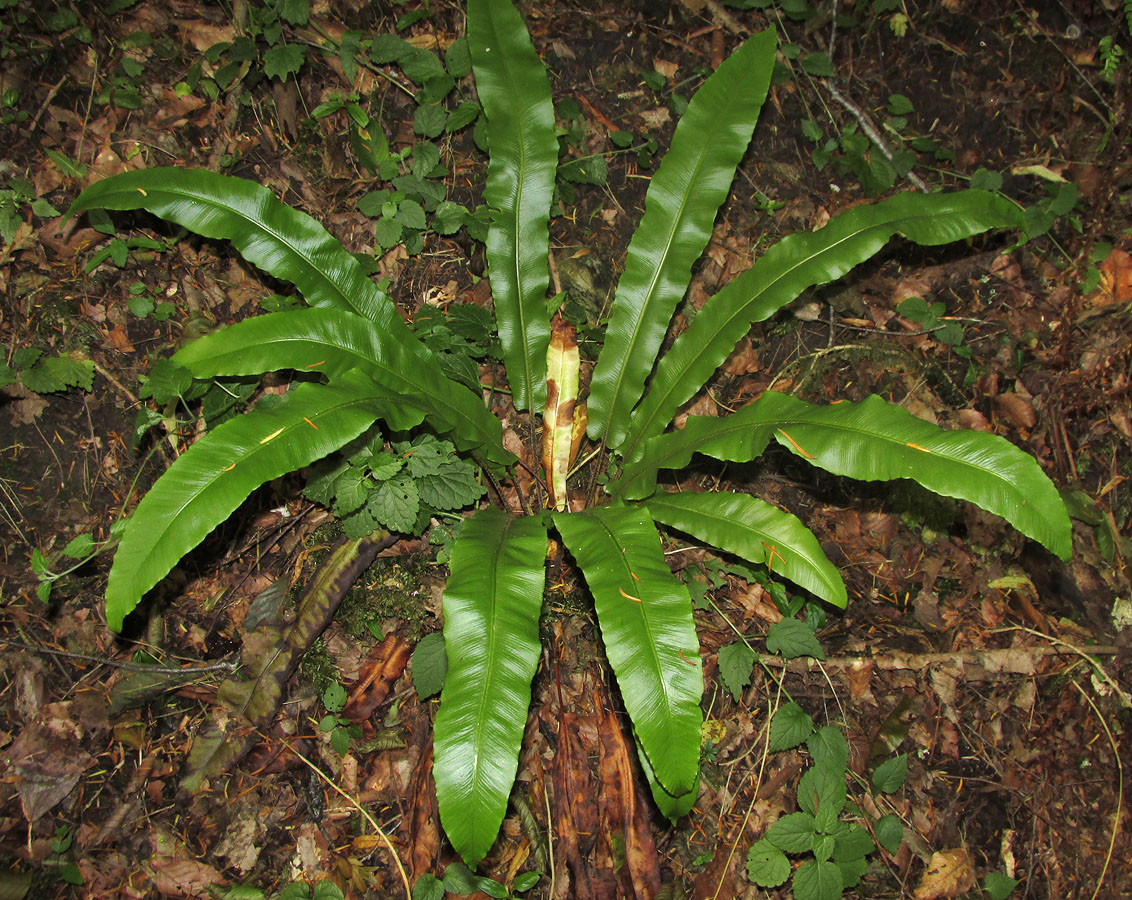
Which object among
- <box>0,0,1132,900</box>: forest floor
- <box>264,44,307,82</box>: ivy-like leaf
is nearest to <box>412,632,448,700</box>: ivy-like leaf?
<box>0,0,1132,900</box>: forest floor

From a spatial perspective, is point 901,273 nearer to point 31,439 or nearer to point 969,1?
point 969,1

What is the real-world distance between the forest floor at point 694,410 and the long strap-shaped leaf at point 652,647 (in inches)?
22.3

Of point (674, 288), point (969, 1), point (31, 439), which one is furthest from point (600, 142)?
point (31, 439)

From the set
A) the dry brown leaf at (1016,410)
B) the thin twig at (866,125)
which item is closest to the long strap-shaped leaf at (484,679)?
the dry brown leaf at (1016,410)

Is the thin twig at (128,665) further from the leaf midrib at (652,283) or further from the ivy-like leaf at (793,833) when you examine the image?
the ivy-like leaf at (793,833)

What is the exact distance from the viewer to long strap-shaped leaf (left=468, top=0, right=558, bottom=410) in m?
2.88

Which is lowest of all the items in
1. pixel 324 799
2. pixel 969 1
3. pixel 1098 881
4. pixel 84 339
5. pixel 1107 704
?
pixel 1098 881

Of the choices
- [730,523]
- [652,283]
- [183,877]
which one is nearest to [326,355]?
[652,283]

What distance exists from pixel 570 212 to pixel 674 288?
Result: 89 centimetres

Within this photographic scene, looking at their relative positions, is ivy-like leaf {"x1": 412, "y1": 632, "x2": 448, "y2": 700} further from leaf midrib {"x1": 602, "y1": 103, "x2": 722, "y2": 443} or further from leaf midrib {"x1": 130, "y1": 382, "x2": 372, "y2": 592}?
leaf midrib {"x1": 602, "y1": 103, "x2": 722, "y2": 443}

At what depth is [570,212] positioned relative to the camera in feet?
11.6

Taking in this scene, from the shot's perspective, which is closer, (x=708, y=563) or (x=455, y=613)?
(x=455, y=613)

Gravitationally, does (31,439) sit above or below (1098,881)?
above

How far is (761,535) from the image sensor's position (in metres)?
2.58
